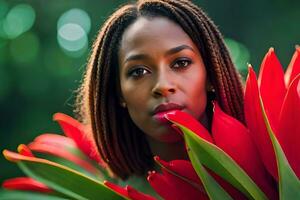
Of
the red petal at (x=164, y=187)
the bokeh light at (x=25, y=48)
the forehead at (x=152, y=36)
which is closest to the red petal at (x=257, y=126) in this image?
the red petal at (x=164, y=187)

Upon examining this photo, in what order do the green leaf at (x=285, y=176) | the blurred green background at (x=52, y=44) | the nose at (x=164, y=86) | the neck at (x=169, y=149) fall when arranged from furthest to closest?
1. the blurred green background at (x=52, y=44)
2. the neck at (x=169, y=149)
3. the nose at (x=164, y=86)
4. the green leaf at (x=285, y=176)

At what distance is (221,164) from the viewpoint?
2.13 feet

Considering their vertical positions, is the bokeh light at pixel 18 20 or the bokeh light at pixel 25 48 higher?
the bokeh light at pixel 18 20

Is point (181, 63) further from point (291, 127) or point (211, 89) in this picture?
point (291, 127)

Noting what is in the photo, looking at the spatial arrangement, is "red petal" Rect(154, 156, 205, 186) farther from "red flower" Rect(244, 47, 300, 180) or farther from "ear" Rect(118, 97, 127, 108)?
"ear" Rect(118, 97, 127, 108)

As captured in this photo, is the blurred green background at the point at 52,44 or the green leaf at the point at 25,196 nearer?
the green leaf at the point at 25,196

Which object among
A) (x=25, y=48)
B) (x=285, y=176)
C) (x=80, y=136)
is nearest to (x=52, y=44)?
(x=25, y=48)

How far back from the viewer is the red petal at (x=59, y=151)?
0.93 metres

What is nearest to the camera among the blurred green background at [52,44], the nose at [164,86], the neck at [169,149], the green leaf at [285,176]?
the green leaf at [285,176]

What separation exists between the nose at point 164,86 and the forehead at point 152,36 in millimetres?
47

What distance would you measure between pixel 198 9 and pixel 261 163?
331 millimetres

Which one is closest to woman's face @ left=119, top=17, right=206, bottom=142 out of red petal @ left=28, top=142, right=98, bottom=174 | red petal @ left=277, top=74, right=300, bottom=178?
red petal @ left=28, top=142, right=98, bottom=174

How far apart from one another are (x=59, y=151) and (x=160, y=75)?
0.63 feet

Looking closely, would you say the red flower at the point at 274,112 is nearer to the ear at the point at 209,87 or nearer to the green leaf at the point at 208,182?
the green leaf at the point at 208,182
